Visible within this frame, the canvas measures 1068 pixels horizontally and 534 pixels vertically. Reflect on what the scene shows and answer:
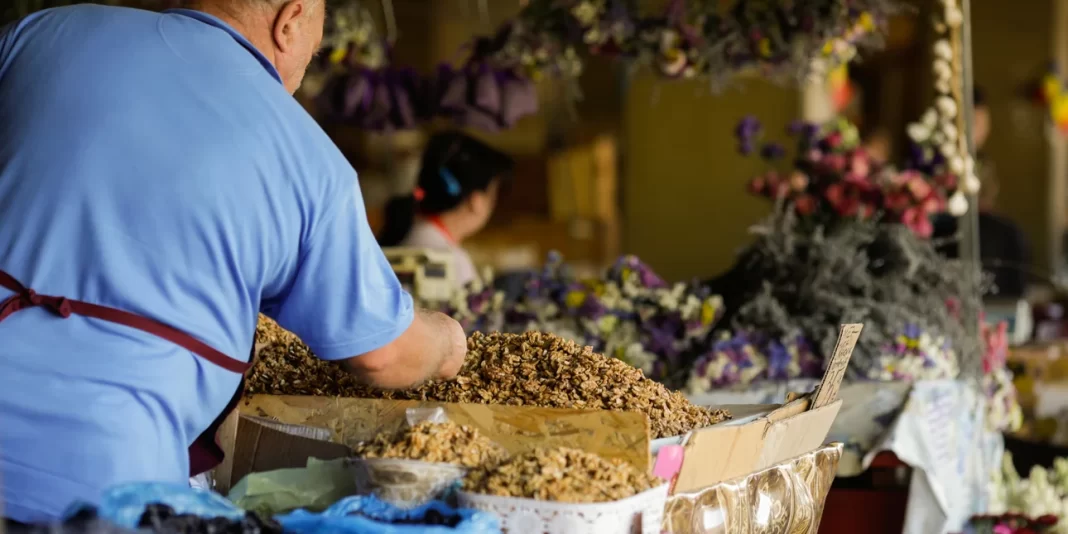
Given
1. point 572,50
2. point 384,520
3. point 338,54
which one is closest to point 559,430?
point 384,520

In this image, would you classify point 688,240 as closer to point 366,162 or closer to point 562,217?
point 562,217

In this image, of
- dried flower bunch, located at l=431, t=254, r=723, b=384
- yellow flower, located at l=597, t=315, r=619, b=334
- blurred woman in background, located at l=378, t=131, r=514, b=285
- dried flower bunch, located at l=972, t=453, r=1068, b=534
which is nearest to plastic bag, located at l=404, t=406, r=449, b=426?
dried flower bunch, located at l=431, t=254, r=723, b=384

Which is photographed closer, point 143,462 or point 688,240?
point 143,462

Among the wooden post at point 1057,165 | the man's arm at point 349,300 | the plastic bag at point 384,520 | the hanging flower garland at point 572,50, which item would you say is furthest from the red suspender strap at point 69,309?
the wooden post at point 1057,165

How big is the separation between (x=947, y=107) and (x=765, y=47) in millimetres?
607

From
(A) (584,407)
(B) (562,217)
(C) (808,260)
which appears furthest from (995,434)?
(B) (562,217)

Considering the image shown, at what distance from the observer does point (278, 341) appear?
6.53ft

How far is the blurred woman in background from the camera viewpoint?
14.1ft

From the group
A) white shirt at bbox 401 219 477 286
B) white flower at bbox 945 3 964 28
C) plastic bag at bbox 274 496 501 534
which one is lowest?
white shirt at bbox 401 219 477 286

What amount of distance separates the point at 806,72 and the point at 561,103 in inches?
216

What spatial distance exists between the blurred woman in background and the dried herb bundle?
7.86ft

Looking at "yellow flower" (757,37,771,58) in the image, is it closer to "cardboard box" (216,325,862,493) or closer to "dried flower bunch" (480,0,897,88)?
"dried flower bunch" (480,0,897,88)

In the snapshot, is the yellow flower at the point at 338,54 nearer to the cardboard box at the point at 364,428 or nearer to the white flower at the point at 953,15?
the white flower at the point at 953,15

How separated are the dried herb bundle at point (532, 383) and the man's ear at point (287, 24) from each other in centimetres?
54
